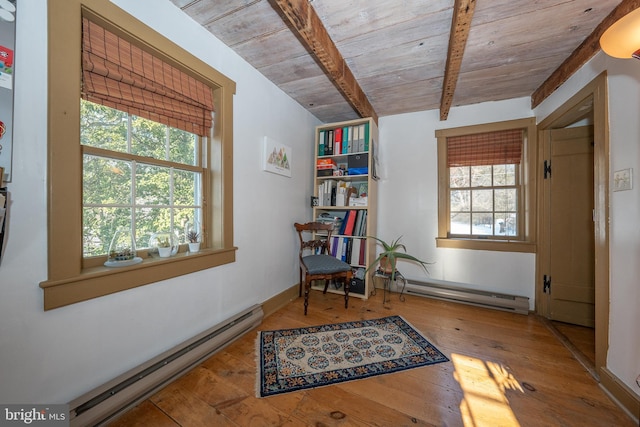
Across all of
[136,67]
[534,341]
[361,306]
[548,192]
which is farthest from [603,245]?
[136,67]

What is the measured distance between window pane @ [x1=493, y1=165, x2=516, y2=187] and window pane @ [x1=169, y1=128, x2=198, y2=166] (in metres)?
3.21

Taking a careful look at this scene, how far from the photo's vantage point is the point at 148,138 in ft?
5.00

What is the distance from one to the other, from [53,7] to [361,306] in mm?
2980

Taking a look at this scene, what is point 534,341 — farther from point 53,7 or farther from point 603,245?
point 53,7

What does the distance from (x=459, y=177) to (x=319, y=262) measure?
206 centimetres

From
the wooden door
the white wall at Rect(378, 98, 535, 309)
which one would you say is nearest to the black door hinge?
the wooden door

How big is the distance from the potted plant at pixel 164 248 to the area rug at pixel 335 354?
3.17 feet

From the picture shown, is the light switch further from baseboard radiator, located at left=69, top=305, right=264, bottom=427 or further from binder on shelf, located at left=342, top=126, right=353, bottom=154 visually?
baseboard radiator, located at left=69, top=305, right=264, bottom=427

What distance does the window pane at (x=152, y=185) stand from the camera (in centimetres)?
148

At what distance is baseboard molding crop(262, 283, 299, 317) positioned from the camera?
2307 mm

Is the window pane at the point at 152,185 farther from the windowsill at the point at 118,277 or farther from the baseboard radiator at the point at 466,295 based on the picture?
the baseboard radiator at the point at 466,295

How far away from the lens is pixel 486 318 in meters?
2.31

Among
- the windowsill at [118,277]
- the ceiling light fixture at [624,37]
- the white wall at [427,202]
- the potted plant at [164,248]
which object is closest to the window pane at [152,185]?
the potted plant at [164,248]

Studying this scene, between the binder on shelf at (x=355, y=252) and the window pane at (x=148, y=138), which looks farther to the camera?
the binder on shelf at (x=355, y=252)
